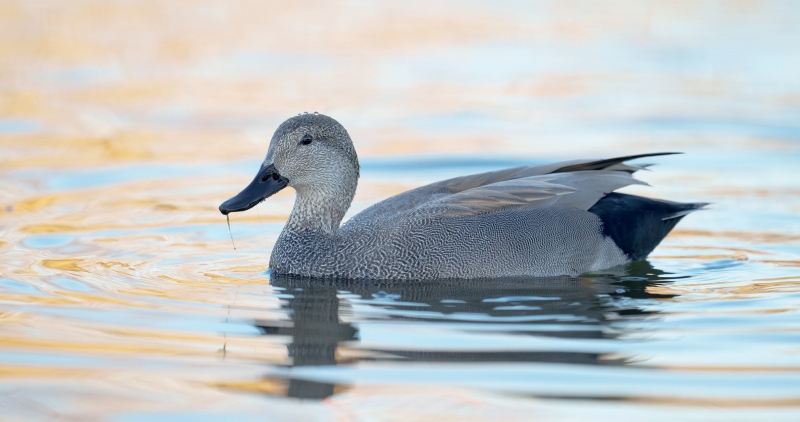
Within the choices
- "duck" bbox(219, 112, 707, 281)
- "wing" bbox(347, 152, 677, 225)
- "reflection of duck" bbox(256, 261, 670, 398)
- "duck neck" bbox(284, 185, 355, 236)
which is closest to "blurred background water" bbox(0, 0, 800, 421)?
"reflection of duck" bbox(256, 261, 670, 398)

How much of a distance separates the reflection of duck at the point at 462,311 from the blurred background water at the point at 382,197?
0.03 metres

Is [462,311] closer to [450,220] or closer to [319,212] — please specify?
[450,220]

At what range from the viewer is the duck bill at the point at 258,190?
698 centimetres

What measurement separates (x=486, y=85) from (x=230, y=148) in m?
3.92

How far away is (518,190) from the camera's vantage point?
287 inches

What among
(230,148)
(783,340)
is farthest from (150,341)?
(230,148)

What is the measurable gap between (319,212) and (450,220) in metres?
0.89

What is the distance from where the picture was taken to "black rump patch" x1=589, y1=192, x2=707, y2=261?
759cm

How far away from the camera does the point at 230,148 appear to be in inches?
455

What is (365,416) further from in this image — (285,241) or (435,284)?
(285,241)

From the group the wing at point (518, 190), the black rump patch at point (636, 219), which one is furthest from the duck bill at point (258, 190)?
the black rump patch at point (636, 219)

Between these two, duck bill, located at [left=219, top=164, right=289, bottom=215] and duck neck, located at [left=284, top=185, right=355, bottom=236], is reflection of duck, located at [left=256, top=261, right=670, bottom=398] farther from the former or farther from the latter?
duck bill, located at [left=219, top=164, right=289, bottom=215]

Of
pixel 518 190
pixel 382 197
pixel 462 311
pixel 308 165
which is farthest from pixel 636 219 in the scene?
pixel 382 197

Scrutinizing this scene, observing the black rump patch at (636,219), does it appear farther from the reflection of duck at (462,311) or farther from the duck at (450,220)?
the reflection of duck at (462,311)
